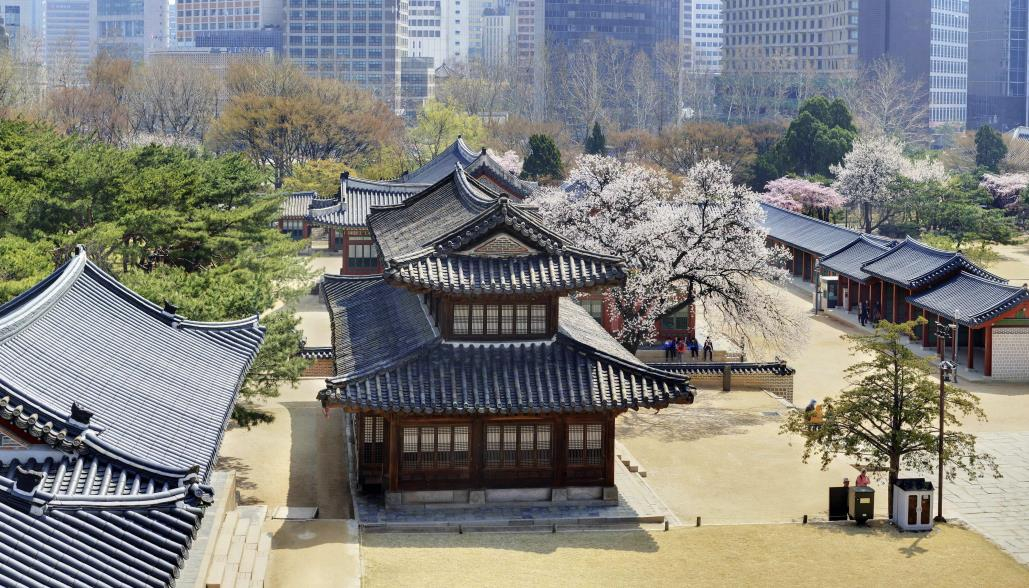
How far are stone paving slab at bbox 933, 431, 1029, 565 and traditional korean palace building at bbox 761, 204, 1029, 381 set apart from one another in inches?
510

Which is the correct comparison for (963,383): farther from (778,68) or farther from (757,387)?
(778,68)

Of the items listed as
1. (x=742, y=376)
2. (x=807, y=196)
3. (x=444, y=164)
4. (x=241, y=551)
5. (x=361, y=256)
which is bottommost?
(x=241, y=551)

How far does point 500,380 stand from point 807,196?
252 feet

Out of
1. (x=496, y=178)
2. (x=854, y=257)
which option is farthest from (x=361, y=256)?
(x=854, y=257)

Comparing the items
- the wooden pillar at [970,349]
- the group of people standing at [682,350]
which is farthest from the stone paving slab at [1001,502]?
the group of people standing at [682,350]

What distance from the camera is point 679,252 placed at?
2004 inches

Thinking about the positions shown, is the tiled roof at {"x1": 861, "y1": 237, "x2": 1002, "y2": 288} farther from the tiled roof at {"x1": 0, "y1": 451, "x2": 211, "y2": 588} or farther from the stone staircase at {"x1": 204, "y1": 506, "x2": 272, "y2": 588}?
the tiled roof at {"x1": 0, "y1": 451, "x2": 211, "y2": 588}

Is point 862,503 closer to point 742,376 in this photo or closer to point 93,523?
point 742,376

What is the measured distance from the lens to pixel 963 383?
5397 cm

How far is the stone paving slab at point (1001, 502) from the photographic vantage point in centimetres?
3338

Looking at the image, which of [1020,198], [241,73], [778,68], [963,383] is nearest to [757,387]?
[963,383]

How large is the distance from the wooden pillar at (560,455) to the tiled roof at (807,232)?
42500 mm

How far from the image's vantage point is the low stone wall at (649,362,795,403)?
52031 mm

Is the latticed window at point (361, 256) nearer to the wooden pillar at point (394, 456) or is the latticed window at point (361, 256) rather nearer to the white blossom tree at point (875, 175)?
the white blossom tree at point (875, 175)
